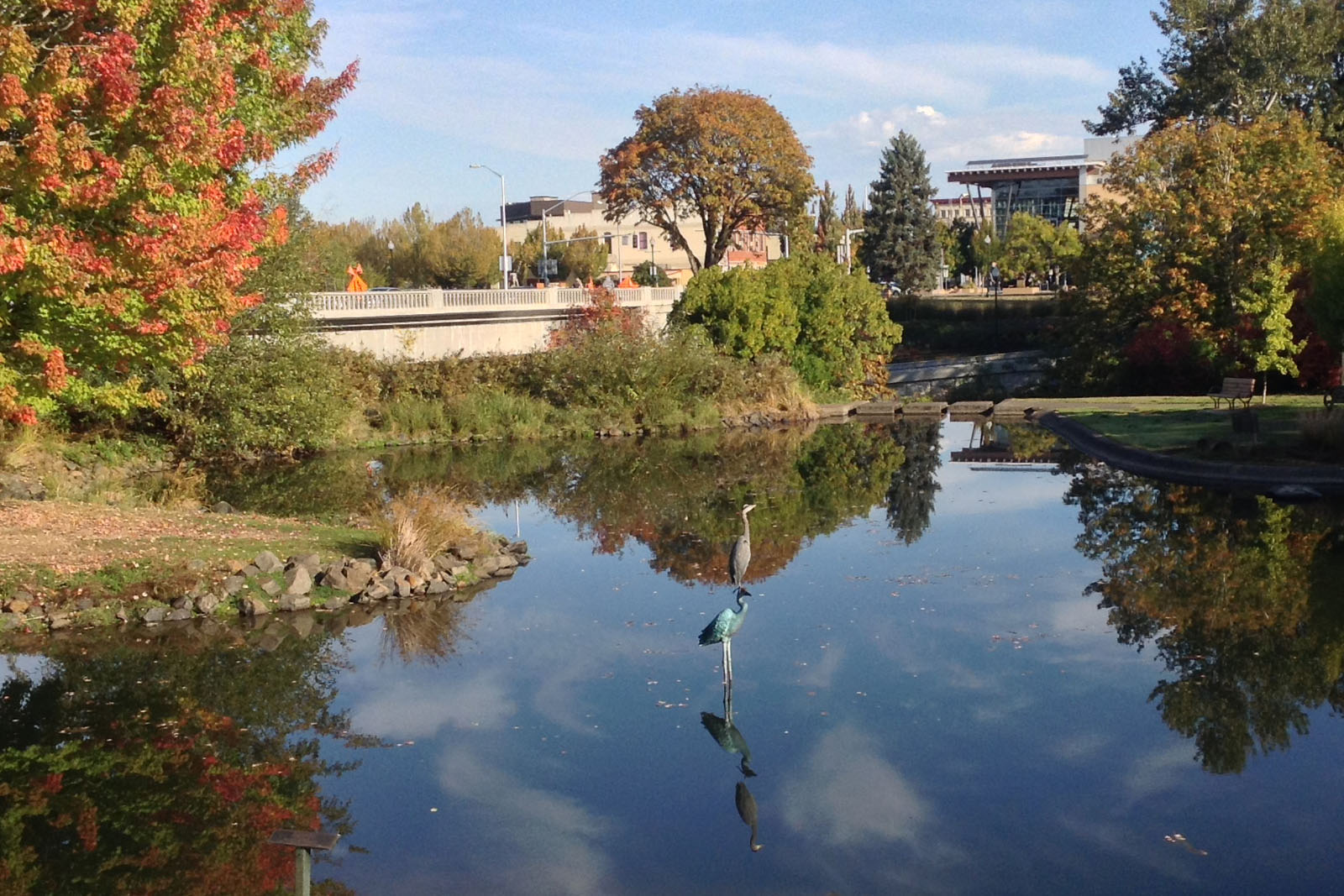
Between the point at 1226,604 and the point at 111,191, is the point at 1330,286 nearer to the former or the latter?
the point at 1226,604

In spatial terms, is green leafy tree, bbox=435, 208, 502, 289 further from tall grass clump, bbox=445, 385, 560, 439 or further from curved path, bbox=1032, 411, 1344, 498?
curved path, bbox=1032, 411, 1344, 498

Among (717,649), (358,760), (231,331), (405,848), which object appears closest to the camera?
(405,848)

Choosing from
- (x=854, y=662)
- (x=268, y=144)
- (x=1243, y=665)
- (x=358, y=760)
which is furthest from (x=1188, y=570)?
(x=268, y=144)

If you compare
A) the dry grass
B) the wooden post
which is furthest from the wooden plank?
the wooden post

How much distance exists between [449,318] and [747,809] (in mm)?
38673

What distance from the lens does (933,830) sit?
10.1 meters

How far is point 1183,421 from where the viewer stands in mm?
35031

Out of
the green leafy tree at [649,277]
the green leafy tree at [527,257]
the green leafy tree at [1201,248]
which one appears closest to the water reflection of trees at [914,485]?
the green leafy tree at [1201,248]

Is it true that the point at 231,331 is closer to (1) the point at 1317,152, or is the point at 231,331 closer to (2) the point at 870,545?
(2) the point at 870,545

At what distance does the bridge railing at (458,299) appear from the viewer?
4272cm

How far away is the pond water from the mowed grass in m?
7.92

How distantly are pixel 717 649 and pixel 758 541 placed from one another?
23.1 feet

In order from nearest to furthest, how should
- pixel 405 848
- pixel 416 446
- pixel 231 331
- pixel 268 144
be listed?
pixel 405 848
pixel 268 144
pixel 231 331
pixel 416 446

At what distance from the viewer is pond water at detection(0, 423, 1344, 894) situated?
961cm
